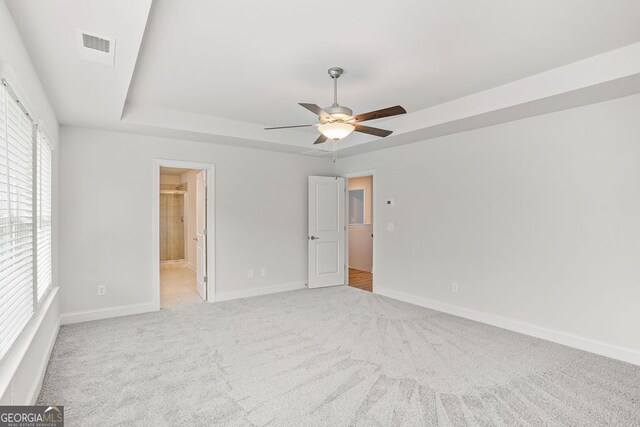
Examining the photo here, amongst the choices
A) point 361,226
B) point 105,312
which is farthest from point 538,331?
point 105,312

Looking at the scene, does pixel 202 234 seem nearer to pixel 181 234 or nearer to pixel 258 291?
pixel 258 291

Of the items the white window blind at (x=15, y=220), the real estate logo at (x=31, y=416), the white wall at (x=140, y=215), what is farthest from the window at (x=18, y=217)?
the white wall at (x=140, y=215)

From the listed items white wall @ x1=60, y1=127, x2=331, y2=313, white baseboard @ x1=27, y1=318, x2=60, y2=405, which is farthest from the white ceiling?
white baseboard @ x1=27, y1=318, x2=60, y2=405

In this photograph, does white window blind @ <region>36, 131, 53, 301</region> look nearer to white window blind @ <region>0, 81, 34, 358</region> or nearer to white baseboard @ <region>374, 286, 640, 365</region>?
white window blind @ <region>0, 81, 34, 358</region>

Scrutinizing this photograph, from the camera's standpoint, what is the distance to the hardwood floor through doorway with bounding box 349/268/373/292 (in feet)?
20.2

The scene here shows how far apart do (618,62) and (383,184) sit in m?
3.22

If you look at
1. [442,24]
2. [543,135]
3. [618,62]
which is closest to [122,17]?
[442,24]

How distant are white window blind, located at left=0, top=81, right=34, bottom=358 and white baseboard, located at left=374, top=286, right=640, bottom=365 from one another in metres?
4.34

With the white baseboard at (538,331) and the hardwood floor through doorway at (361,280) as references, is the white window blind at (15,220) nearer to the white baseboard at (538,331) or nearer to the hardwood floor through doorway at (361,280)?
the white baseboard at (538,331)

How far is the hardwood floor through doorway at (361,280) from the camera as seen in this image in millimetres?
6153

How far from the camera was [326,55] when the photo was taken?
→ 9.18 feet

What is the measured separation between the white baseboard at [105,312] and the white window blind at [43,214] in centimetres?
87

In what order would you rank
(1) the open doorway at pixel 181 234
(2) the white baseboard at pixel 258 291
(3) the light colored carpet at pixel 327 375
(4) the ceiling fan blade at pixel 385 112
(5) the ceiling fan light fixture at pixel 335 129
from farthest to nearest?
(1) the open doorway at pixel 181 234
(2) the white baseboard at pixel 258 291
(5) the ceiling fan light fixture at pixel 335 129
(4) the ceiling fan blade at pixel 385 112
(3) the light colored carpet at pixel 327 375

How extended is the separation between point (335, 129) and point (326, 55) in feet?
2.00
